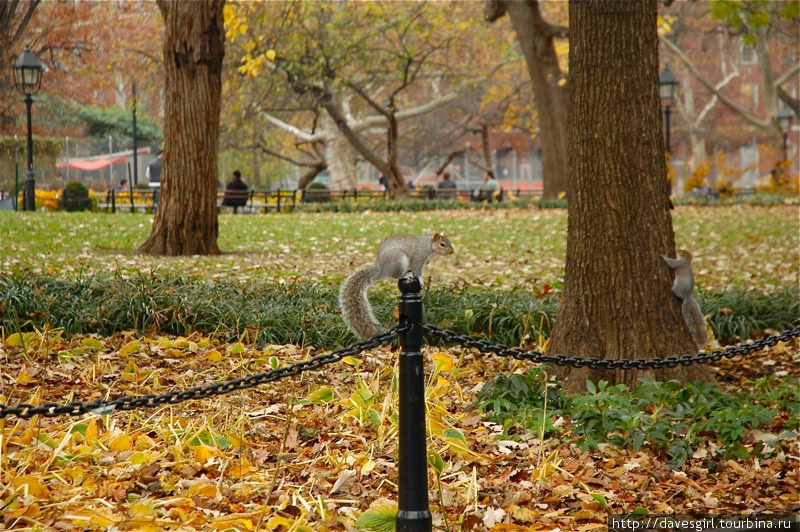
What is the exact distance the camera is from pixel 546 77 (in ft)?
75.6

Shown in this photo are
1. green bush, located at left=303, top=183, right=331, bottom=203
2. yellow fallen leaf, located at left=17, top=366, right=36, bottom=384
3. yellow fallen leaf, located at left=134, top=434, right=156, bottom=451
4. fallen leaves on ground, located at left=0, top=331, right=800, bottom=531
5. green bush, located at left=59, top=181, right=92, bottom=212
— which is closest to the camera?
fallen leaves on ground, located at left=0, top=331, right=800, bottom=531

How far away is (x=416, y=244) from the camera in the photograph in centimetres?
595

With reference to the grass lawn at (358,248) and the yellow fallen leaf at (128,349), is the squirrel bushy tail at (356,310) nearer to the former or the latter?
the yellow fallen leaf at (128,349)

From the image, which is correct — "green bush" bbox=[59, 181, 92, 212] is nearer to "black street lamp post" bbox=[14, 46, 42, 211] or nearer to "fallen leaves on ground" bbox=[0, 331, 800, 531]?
"black street lamp post" bbox=[14, 46, 42, 211]

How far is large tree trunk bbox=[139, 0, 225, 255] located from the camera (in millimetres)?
11617

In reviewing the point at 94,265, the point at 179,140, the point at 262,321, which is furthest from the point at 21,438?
the point at 179,140

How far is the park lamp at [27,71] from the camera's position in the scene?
1217 centimetres

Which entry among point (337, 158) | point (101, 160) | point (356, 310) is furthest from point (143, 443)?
point (101, 160)

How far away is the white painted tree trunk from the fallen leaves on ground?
30156mm

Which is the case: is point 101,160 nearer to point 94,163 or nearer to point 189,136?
point 94,163

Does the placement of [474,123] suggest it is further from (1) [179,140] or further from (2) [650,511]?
(2) [650,511]

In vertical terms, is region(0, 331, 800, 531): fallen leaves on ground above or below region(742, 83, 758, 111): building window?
below

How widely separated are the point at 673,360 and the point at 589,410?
0.77 metres

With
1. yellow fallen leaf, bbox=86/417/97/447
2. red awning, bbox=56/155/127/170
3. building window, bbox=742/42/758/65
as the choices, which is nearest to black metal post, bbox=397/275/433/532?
yellow fallen leaf, bbox=86/417/97/447
